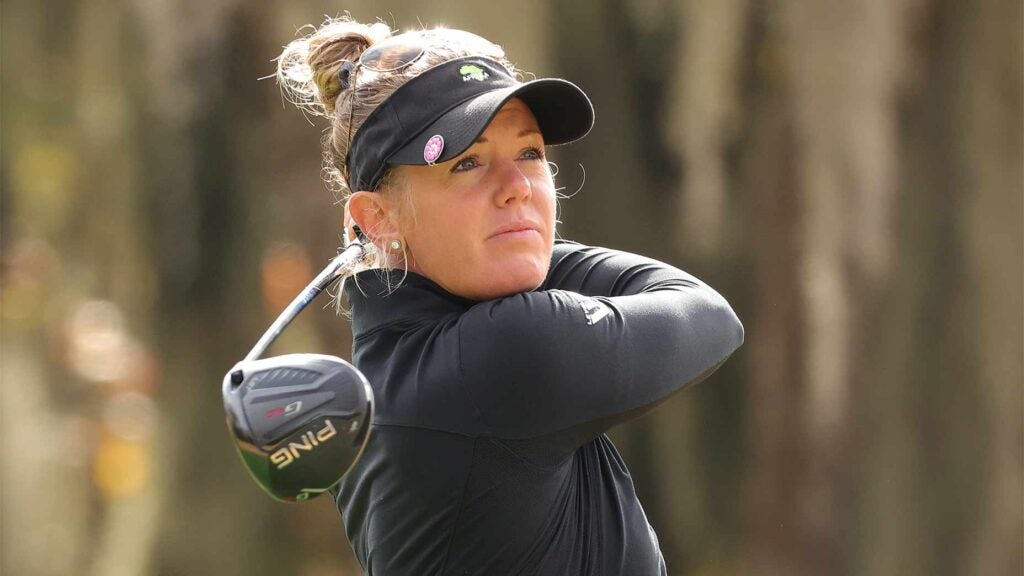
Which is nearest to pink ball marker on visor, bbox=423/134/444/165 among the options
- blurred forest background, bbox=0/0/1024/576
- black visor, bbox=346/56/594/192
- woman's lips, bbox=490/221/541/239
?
black visor, bbox=346/56/594/192

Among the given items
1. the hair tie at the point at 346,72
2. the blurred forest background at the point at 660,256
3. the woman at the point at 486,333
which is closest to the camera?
the woman at the point at 486,333

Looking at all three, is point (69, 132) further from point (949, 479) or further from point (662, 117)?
point (949, 479)

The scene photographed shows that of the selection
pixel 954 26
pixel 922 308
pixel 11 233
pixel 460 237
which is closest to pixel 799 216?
pixel 922 308

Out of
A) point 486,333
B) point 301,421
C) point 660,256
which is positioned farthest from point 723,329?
point 660,256

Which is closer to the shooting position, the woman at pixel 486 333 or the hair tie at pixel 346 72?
the woman at pixel 486 333

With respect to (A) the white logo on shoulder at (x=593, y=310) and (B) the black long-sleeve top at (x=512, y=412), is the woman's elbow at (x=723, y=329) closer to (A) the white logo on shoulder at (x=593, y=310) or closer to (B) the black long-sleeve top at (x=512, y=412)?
(B) the black long-sleeve top at (x=512, y=412)

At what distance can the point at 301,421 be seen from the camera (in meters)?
1.21

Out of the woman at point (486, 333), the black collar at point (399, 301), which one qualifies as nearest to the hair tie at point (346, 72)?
the woman at point (486, 333)

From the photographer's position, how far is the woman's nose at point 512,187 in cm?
143

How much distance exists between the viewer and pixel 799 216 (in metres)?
3.99

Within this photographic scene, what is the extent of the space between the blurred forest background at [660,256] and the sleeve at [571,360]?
2.53 metres

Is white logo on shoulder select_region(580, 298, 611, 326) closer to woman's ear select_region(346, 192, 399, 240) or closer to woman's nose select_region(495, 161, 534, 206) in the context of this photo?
woman's nose select_region(495, 161, 534, 206)

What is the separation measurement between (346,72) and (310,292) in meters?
0.32

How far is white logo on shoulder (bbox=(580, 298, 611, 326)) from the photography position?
1323 millimetres
